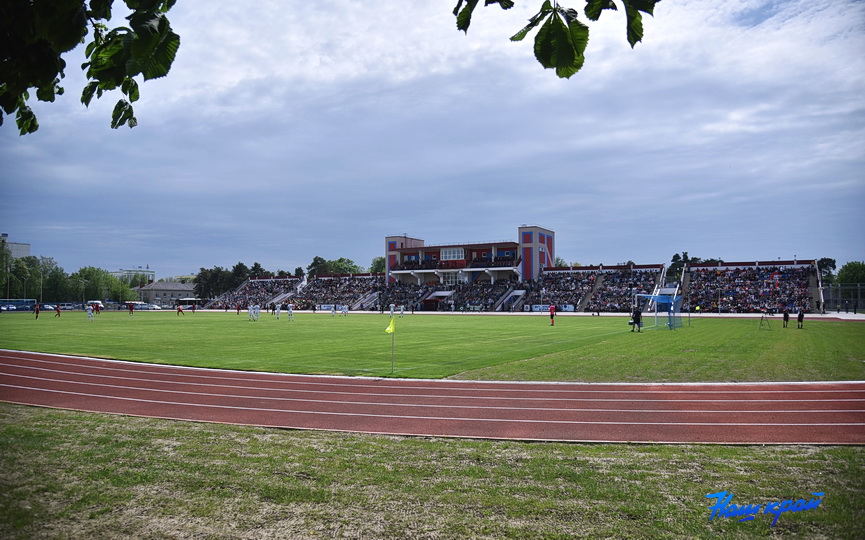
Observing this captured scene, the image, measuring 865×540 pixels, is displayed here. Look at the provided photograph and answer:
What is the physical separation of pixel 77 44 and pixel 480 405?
9344 mm

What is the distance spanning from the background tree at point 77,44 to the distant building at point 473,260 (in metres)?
75.2

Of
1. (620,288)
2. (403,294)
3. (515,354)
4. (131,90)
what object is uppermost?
(131,90)

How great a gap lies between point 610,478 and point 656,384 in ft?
24.4

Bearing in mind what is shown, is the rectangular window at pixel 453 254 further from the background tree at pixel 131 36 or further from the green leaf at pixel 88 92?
the background tree at pixel 131 36

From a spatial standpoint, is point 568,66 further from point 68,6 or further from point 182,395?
point 182,395

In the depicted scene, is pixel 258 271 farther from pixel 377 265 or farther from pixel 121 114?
pixel 121 114

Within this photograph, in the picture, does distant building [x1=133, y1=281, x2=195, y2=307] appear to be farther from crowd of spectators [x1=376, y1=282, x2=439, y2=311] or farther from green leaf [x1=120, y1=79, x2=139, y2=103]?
green leaf [x1=120, y1=79, x2=139, y2=103]

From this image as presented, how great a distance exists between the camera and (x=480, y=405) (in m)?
10.5

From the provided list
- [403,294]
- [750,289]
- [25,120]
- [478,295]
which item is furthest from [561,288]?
[25,120]

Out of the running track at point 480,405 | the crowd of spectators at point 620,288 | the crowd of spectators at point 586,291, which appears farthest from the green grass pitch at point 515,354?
the crowd of spectators at point 620,288

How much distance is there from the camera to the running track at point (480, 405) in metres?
8.55

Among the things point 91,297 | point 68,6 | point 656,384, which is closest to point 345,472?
point 68,6

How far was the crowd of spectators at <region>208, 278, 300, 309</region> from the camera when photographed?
91.9 meters

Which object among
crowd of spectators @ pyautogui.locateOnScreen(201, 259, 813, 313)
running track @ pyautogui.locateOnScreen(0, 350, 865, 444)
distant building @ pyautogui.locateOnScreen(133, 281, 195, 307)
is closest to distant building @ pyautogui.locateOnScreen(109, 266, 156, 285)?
distant building @ pyautogui.locateOnScreen(133, 281, 195, 307)
